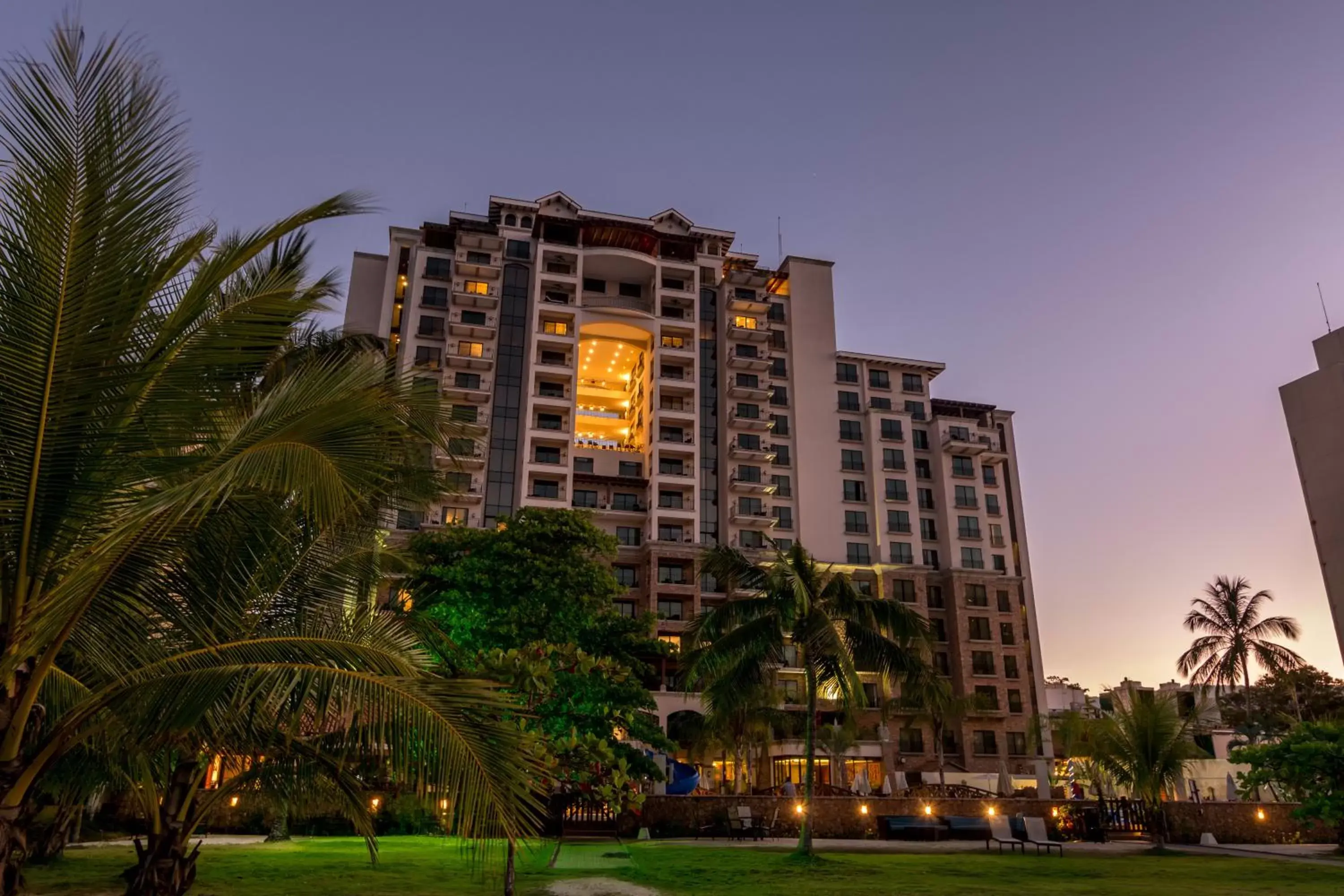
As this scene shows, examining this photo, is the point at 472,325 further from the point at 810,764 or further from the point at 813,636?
the point at 810,764

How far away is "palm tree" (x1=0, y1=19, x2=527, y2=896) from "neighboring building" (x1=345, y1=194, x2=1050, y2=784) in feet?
168

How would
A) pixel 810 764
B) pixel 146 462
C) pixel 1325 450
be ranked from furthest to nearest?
pixel 810 764 → pixel 1325 450 → pixel 146 462

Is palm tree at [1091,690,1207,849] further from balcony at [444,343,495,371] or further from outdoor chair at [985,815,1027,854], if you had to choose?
balcony at [444,343,495,371]

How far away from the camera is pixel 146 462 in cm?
705

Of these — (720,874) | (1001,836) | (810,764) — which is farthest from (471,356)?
(720,874)

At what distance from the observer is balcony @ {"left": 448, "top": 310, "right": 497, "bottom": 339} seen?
63.0m

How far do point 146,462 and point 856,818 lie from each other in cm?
2518

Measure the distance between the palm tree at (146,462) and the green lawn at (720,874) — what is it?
8.17 m

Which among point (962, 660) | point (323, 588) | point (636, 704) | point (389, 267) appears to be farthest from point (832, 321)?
point (323, 588)

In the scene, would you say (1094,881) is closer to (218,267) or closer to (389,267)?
(218,267)

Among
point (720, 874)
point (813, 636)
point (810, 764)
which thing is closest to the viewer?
point (720, 874)

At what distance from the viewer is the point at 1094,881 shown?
16453 millimetres

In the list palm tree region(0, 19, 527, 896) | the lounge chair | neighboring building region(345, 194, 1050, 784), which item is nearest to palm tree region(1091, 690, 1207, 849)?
the lounge chair

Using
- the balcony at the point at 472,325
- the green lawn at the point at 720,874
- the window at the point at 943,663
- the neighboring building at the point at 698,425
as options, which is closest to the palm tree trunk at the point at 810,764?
the green lawn at the point at 720,874
